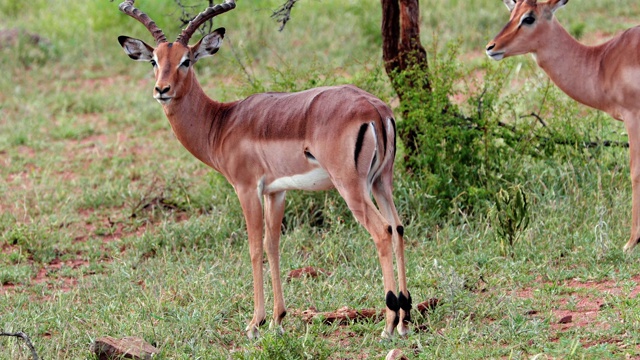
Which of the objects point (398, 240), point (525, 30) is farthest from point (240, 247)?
point (525, 30)

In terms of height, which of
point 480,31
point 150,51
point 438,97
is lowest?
point 480,31

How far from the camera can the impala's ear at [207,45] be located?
5.18 metres

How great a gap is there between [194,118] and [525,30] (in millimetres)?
2217

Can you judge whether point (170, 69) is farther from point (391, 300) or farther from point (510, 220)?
point (510, 220)

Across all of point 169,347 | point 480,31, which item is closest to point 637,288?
point 169,347

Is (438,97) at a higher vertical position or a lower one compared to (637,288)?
higher

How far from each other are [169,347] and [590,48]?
3.21 meters

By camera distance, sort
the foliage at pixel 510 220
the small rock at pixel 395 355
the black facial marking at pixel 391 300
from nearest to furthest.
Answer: the small rock at pixel 395 355 < the black facial marking at pixel 391 300 < the foliage at pixel 510 220

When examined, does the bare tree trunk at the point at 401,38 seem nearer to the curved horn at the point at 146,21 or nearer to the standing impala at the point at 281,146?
the standing impala at the point at 281,146

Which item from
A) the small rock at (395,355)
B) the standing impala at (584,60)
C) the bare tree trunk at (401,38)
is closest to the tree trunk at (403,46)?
the bare tree trunk at (401,38)

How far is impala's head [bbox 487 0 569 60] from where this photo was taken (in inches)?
238

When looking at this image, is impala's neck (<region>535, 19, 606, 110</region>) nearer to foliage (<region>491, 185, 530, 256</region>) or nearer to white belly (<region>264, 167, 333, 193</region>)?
foliage (<region>491, 185, 530, 256</region>)

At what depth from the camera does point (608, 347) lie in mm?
4004

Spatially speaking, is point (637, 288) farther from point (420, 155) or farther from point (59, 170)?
point (59, 170)
